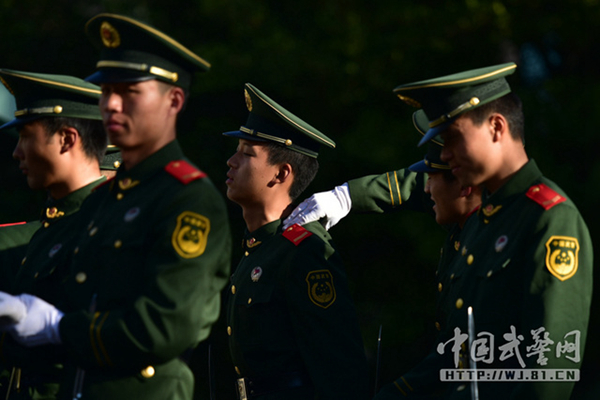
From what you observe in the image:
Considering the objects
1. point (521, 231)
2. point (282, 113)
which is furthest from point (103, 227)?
point (282, 113)

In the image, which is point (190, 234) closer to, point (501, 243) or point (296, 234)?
point (501, 243)

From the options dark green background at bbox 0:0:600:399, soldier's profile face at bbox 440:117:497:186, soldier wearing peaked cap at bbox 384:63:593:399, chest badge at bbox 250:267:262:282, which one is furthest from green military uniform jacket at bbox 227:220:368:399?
dark green background at bbox 0:0:600:399

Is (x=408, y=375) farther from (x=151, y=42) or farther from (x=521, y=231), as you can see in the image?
(x=151, y=42)

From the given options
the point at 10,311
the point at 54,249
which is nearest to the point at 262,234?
the point at 54,249

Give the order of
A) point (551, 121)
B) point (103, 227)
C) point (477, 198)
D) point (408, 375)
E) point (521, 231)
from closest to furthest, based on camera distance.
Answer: point (103, 227), point (521, 231), point (408, 375), point (477, 198), point (551, 121)

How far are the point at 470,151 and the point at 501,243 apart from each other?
1.44ft

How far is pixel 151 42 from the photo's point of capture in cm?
384

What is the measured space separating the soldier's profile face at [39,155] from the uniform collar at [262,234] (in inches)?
57.9

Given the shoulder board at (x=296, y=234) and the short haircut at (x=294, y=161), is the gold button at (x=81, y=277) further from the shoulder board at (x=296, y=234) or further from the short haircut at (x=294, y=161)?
the short haircut at (x=294, y=161)

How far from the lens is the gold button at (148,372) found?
11.8 ft

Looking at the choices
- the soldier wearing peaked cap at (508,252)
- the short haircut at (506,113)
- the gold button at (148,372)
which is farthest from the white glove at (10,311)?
the short haircut at (506,113)

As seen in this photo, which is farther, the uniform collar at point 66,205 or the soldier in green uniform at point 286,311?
the soldier in green uniform at point 286,311

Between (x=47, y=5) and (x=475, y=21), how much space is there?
5.94 metres

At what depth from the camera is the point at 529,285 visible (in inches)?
155
